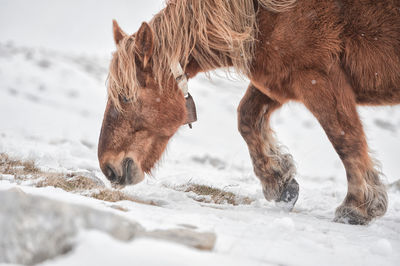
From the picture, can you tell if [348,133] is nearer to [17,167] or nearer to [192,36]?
[192,36]

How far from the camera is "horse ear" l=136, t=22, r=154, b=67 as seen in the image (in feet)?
9.51

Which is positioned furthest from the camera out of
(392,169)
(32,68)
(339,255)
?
(32,68)

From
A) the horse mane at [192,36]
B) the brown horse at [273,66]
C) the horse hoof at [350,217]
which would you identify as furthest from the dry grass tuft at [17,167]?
the horse hoof at [350,217]

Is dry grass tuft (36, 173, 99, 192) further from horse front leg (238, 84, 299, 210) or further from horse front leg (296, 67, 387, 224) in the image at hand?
horse front leg (296, 67, 387, 224)

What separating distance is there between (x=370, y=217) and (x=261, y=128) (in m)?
1.47

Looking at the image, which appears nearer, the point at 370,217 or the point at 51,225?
the point at 51,225

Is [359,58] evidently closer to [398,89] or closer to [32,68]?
[398,89]

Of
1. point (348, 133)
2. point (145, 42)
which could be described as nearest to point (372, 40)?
point (348, 133)

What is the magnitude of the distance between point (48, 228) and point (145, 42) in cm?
199

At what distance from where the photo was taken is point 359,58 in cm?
294

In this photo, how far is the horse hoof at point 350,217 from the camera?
3014mm

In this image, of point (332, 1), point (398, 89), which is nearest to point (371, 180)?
point (398, 89)

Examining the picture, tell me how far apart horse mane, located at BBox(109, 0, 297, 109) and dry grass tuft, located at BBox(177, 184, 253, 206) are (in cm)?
141

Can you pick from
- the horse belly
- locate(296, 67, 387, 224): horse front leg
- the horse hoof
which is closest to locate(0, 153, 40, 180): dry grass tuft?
locate(296, 67, 387, 224): horse front leg
